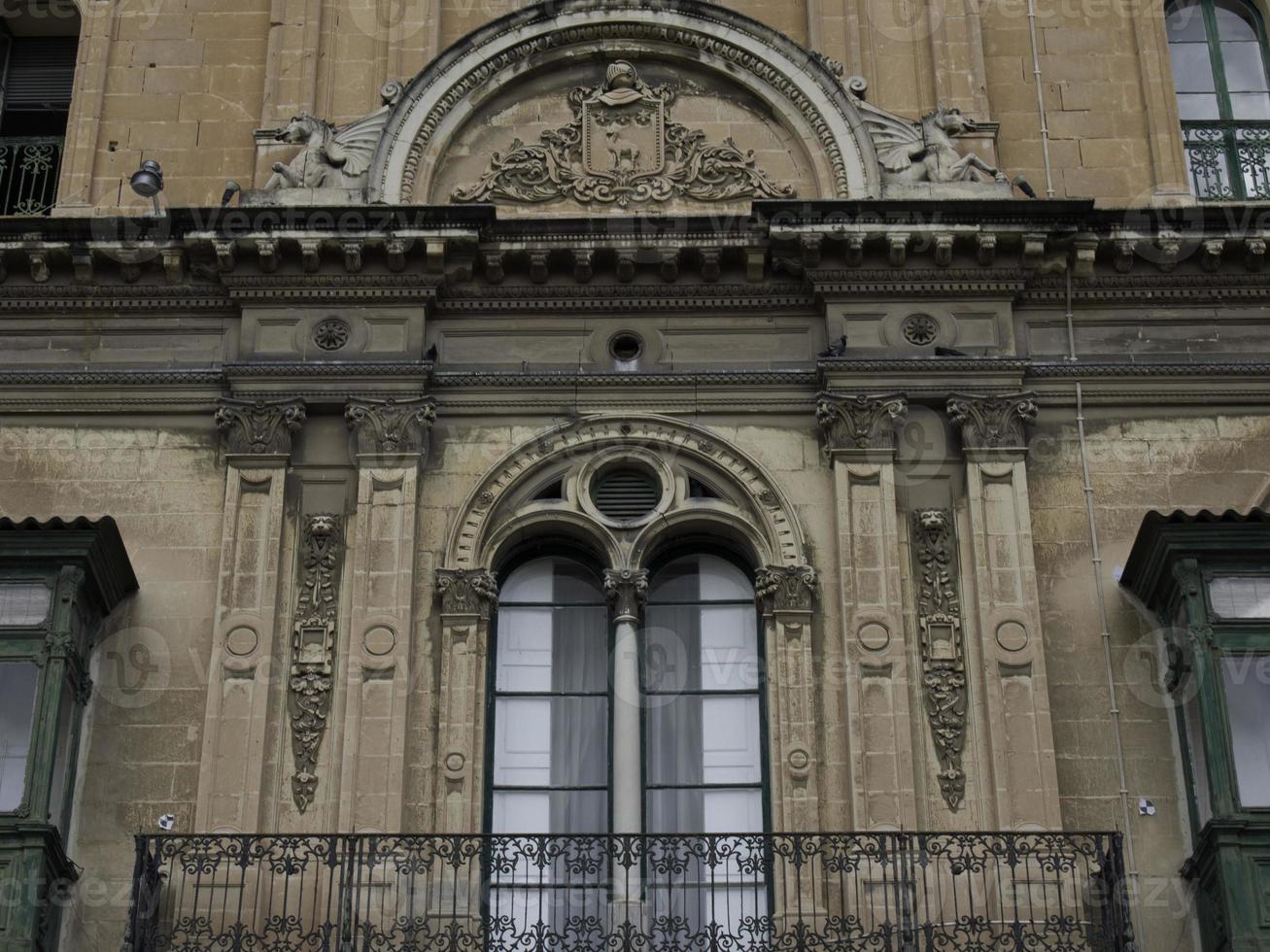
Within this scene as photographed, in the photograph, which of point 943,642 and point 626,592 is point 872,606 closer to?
point 943,642

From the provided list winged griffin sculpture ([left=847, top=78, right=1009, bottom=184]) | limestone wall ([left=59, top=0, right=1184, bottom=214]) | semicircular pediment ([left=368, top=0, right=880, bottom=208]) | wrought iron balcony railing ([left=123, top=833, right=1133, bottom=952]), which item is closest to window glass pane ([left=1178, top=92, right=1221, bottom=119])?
limestone wall ([left=59, top=0, right=1184, bottom=214])

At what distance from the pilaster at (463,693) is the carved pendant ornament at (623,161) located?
3.79 m

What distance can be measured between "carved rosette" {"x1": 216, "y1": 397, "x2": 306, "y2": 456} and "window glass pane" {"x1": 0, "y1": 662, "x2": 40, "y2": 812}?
2.70m

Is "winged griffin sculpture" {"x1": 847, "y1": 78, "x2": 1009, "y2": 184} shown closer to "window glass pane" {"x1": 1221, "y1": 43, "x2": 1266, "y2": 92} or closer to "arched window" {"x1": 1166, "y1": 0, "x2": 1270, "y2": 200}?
"arched window" {"x1": 1166, "y1": 0, "x2": 1270, "y2": 200}

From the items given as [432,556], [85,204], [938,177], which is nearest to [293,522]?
[432,556]

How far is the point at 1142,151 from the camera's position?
21.3 meters

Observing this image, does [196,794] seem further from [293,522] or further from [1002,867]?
[1002,867]

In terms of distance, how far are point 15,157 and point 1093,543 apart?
10255 mm

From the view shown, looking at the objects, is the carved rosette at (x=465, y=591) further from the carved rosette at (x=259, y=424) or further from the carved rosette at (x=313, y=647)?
the carved rosette at (x=259, y=424)

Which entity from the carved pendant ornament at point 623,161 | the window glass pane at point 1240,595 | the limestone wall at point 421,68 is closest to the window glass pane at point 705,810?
the window glass pane at point 1240,595

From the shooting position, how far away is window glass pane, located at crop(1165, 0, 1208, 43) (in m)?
22.3

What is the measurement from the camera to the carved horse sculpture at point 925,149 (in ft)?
67.2

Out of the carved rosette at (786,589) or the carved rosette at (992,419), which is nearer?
the carved rosette at (786,589)

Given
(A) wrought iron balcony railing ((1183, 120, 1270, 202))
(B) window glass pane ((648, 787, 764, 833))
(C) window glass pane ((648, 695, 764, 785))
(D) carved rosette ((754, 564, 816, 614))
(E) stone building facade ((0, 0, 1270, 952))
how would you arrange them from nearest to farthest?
(E) stone building facade ((0, 0, 1270, 952)) < (B) window glass pane ((648, 787, 764, 833)) < (C) window glass pane ((648, 695, 764, 785)) < (D) carved rosette ((754, 564, 816, 614)) < (A) wrought iron balcony railing ((1183, 120, 1270, 202))
